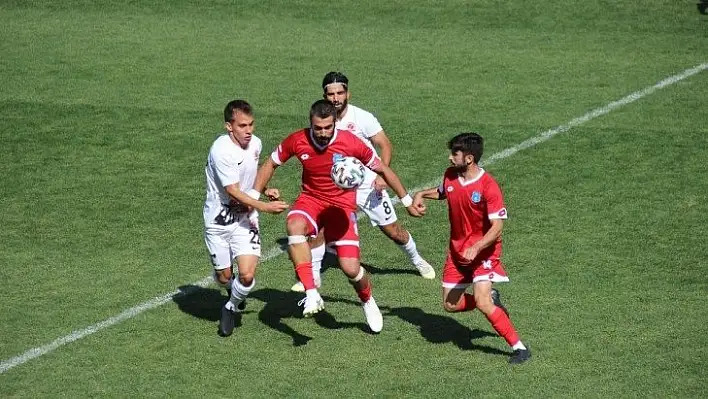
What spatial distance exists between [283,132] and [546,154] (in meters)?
4.11

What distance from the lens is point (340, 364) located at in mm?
10969

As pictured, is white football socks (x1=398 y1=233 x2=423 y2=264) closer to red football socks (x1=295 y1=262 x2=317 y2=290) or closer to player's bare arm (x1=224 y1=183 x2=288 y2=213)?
red football socks (x1=295 y1=262 x2=317 y2=290)

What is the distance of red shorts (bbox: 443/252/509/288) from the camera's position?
1098 centimetres

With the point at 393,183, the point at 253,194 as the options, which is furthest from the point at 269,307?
the point at 393,183

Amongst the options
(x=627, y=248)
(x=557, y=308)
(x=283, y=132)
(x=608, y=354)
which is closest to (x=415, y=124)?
(x=283, y=132)

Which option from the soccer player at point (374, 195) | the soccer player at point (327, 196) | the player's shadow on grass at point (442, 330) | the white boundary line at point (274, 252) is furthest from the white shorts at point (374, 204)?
the white boundary line at point (274, 252)

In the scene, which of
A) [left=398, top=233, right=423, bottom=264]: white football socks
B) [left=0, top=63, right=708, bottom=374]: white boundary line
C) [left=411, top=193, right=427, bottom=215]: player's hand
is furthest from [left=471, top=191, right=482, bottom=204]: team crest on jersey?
[left=0, top=63, right=708, bottom=374]: white boundary line

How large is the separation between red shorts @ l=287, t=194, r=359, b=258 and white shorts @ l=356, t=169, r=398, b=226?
1.44 m

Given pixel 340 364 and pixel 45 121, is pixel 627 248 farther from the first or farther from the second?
pixel 45 121

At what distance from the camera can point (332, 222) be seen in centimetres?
1174

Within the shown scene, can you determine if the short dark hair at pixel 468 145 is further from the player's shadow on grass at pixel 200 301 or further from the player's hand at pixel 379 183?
the player's shadow on grass at pixel 200 301

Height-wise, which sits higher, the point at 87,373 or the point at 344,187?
the point at 344,187

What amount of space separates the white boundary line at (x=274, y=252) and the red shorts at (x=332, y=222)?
2021 millimetres

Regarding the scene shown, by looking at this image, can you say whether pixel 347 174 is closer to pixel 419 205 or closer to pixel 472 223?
pixel 419 205
